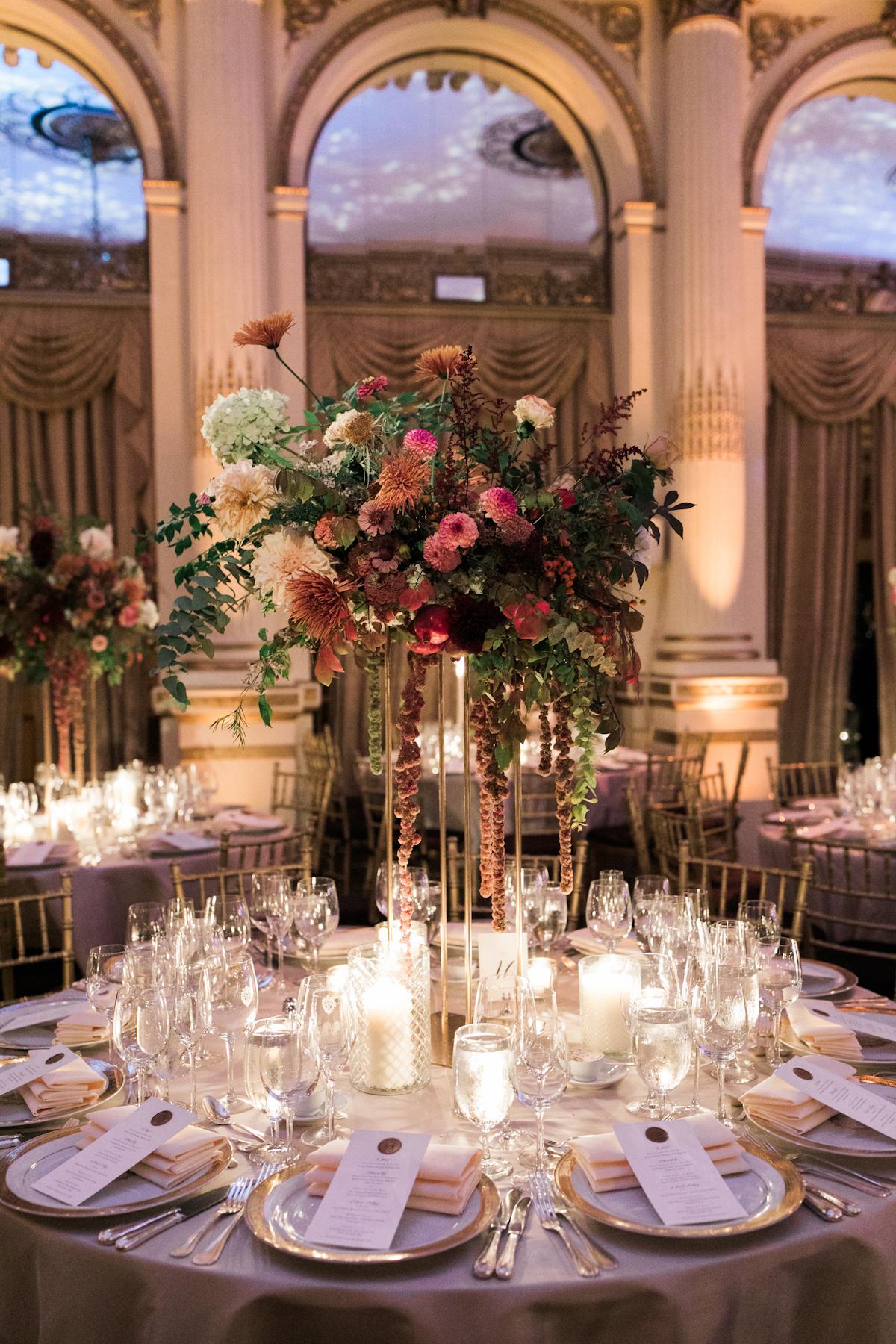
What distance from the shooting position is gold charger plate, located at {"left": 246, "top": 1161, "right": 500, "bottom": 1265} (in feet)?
4.33

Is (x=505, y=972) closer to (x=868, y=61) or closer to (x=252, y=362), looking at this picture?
(x=252, y=362)

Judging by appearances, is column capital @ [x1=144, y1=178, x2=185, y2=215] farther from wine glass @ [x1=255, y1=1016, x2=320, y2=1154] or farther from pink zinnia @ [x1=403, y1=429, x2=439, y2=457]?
wine glass @ [x1=255, y1=1016, x2=320, y2=1154]

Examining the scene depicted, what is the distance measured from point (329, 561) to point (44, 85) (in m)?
7.57

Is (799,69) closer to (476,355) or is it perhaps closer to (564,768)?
(476,355)

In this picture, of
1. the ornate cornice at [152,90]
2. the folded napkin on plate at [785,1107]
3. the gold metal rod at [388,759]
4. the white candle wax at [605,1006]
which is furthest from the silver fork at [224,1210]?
the ornate cornice at [152,90]

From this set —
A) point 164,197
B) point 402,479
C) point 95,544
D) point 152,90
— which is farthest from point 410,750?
point 152,90

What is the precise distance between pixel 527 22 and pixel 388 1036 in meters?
7.57

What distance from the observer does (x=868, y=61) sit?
8078mm

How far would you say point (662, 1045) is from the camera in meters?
1.62

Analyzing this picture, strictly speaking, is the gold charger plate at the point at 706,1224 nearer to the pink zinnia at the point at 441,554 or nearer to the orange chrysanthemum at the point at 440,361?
the pink zinnia at the point at 441,554

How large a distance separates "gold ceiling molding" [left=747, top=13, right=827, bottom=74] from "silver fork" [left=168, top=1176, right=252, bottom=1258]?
325 inches

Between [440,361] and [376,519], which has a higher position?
[440,361]

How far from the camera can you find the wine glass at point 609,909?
2344 millimetres

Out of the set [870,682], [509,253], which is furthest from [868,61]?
[870,682]
